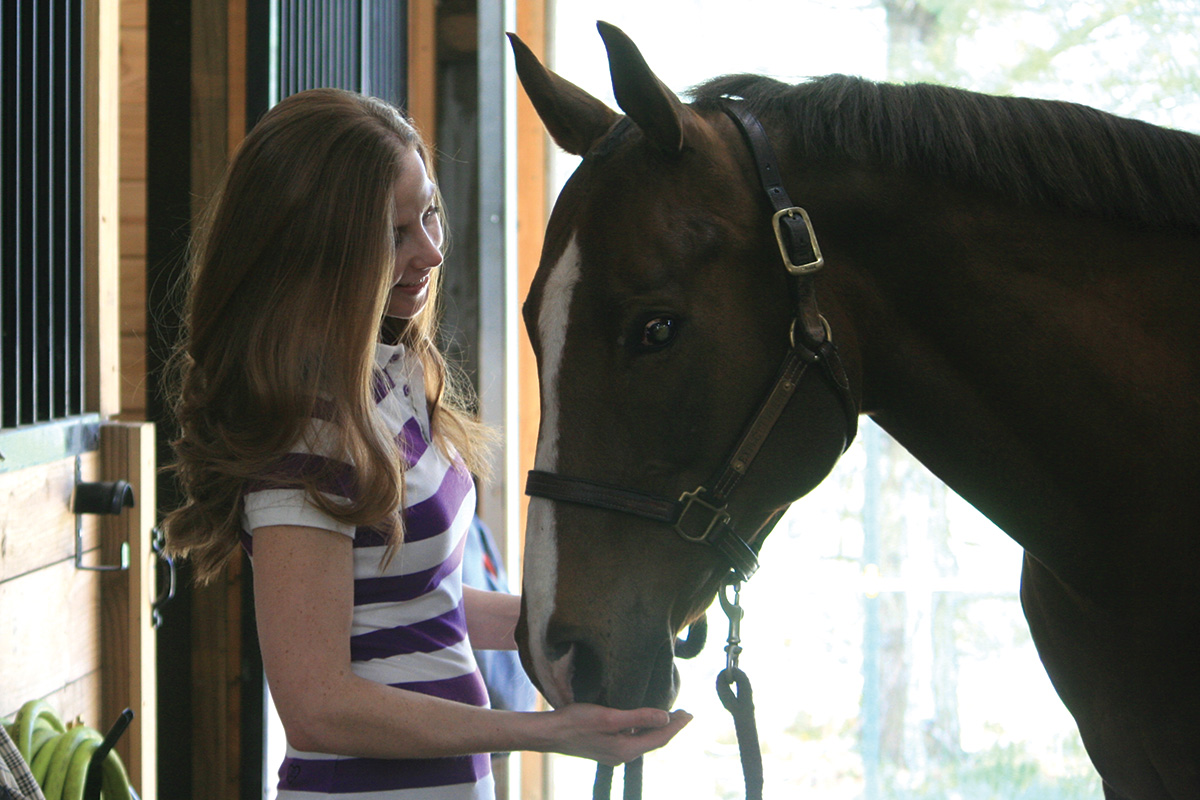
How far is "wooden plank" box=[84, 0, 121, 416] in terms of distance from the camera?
1.13 meters

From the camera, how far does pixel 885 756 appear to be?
2.66 metres

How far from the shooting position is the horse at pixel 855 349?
0.75m

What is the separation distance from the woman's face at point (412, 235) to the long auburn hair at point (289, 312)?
0.02 meters

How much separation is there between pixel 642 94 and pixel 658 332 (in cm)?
20

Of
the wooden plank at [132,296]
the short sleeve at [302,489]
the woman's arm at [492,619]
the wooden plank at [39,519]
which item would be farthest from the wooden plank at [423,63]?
the short sleeve at [302,489]

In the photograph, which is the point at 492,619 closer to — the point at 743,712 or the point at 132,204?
the point at 743,712

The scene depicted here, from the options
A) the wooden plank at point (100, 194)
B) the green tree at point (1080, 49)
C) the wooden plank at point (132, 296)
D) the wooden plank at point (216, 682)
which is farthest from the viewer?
the green tree at point (1080, 49)

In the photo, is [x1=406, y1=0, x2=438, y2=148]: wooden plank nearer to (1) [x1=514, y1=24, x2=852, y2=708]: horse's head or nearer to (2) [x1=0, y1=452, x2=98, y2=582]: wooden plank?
(2) [x1=0, y1=452, x2=98, y2=582]: wooden plank

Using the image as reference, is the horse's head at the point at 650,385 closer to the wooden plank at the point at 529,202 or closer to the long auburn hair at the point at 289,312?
the long auburn hair at the point at 289,312

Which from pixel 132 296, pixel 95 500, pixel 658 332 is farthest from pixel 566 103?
pixel 132 296

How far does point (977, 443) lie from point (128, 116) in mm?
1845

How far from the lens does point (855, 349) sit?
0.79m

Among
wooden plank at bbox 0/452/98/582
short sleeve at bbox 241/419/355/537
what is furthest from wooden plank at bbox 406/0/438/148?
short sleeve at bbox 241/419/355/537

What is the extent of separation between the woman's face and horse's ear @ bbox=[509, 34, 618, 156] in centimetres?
15
